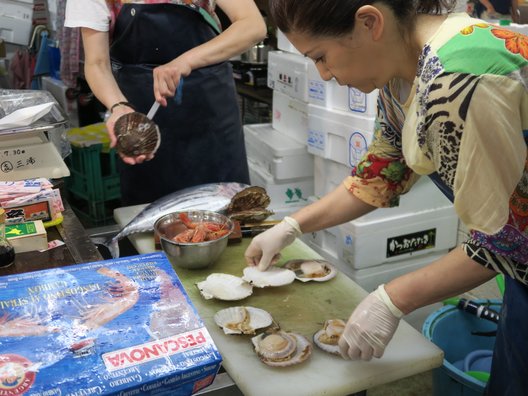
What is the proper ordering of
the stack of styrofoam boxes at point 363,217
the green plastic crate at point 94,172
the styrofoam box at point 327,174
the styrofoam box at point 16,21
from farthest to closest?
the styrofoam box at point 16,21 → the green plastic crate at point 94,172 → the styrofoam box at point 327,174 → the stack of styrofoam boxes at point 363,217

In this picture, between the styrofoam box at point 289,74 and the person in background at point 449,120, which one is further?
the styrofoam box at point 289,74

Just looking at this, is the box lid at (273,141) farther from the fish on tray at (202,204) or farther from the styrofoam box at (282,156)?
the fish on tray at (202,204)

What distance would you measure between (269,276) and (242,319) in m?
0.23

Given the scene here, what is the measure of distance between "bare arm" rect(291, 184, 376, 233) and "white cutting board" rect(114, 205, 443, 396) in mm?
170

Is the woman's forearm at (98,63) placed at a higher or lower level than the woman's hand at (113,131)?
higher

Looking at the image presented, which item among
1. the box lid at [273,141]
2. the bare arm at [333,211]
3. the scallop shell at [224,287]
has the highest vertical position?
the bare arm at [333,211]

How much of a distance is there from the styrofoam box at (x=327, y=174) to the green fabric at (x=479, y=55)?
6.28 ft

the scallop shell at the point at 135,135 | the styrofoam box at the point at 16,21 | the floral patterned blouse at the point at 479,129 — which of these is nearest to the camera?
Result: the floral patterned blouse at the point at 479,129

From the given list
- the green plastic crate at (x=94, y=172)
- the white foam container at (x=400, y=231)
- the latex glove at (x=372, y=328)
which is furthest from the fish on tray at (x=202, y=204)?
the green plastic crate at (x=94, y=172)

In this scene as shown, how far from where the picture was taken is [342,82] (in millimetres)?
1262

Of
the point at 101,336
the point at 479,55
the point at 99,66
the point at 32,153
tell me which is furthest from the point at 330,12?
the point at 99,66

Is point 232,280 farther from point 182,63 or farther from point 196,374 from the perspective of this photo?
point 182,63

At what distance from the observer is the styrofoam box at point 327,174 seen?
305 centimetres

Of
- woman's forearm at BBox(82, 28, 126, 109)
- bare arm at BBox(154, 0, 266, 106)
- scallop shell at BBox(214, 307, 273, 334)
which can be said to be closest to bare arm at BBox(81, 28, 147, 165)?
woman's forearm at BBox(82, 28, 126, 109)
